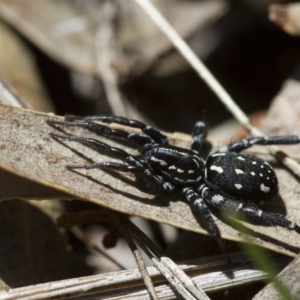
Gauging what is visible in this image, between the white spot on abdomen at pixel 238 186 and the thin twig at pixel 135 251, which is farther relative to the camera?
the white spot on abdomen at pixel 238 186

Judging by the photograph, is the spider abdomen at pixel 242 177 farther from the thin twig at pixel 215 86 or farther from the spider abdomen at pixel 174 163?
the thin twig at pixel 215 86

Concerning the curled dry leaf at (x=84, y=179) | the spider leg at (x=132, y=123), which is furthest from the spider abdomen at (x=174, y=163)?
the curled dry leaf at (x=84, y=179)

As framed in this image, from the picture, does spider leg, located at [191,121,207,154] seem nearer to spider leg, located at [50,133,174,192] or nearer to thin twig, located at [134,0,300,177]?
thin twig, located at [134,0,300,177]

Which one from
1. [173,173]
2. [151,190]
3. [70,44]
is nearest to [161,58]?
[70,44]

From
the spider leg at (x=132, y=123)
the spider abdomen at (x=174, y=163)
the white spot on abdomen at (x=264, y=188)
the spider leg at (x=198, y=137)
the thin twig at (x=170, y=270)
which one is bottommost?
the thin twig at (x=170, y=270)

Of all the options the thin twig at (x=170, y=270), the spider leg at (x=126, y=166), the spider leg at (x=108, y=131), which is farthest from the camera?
the spider leg at (x=108, y=131)

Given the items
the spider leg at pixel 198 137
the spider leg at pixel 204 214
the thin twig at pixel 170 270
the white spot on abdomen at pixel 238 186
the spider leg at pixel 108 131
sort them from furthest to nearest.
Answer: the spider leg at pixel 198 137 → the white spot on abdomen at pixel 238 186 → the spider leg at pixel 108 131 → the spider leg at pixel 204 214 → the thin twig at pixel 170 270

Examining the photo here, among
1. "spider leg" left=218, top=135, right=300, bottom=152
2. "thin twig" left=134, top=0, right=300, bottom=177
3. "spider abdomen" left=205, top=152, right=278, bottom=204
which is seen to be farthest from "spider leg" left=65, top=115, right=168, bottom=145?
"thin twig" left=134, top=0, right=300, bottom=177

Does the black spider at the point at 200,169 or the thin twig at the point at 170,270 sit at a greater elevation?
the black spider at the point at 200,169
